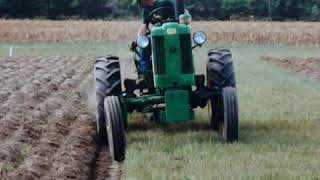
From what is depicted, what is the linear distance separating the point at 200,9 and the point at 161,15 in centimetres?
6842

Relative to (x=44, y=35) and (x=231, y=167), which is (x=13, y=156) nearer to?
(x=231, y=167)

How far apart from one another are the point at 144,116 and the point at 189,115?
2823mm

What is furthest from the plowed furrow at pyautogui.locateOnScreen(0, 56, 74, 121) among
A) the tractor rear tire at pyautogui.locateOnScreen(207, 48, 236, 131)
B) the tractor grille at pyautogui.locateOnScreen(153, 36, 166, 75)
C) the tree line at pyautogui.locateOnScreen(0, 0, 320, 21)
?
the tree line at pyautogui.locateOnScreen(0, 0, 320, 21)

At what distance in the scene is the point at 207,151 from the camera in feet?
31.4

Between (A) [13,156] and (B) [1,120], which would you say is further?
(B) [1,120]

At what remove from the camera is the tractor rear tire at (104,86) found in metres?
10.9

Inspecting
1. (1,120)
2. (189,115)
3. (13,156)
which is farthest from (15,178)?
(1,120)

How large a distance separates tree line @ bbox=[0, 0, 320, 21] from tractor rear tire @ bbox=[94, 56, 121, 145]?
6181cm

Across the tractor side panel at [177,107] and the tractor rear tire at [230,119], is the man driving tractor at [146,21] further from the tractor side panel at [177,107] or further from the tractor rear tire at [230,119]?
the tractor rear tire at [230,119]

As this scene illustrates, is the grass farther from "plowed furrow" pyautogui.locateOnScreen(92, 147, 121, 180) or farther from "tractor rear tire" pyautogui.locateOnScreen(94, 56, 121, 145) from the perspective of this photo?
"tractor rear tire" pyautogui.locateOnScreen(94, 56, 121, 145)

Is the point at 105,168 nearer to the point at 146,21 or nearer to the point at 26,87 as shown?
the point at 146,21

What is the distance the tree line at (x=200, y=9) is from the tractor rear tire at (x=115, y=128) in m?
63.1

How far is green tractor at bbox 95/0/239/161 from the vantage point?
10328mm

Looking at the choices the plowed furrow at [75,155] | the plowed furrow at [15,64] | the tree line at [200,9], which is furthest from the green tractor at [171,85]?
the tree line at [200,9]
